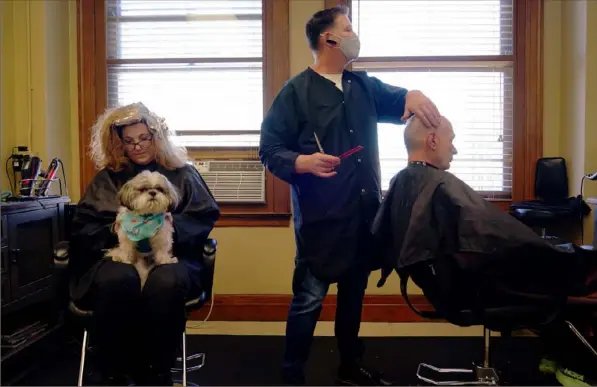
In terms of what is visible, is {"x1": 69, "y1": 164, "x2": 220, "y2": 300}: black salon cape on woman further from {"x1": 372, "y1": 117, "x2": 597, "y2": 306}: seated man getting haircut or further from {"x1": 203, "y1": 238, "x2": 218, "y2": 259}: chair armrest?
{"x1": 372, "y1": 117, "x2": 597, "y2": 306}: seated man getting haircut

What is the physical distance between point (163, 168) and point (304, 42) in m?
1.23

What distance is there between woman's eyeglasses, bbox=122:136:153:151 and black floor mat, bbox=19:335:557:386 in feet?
3.24

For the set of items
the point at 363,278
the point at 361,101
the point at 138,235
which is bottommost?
the point at 363,278

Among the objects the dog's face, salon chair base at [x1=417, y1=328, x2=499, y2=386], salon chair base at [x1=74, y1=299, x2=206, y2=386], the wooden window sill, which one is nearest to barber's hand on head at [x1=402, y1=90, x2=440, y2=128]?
salon chair base at [x1=417, y1=328, x2=499, y2=386]

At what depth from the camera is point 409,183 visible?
1.81 m

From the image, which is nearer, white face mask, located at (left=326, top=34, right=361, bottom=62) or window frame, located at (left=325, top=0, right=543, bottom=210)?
white face mask, located at (left=326, top=34, right=361, bottom=62)

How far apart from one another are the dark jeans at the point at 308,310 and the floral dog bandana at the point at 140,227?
560 millimetres

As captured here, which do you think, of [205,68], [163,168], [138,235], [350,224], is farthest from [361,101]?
[205,68]

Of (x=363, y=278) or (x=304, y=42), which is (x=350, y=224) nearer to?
(x=363, y=278)

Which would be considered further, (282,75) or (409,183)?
(282,75)

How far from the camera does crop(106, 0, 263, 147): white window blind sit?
9.81 feet

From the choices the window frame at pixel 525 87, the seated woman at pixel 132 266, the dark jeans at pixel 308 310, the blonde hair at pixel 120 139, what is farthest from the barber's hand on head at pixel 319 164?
the window frame at pixel 525 87

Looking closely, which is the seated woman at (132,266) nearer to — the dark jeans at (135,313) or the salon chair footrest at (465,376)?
the dark jeans at (135,313)

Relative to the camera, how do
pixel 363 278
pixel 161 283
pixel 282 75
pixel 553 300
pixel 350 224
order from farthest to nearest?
pixel 282 75 → pixel 363 278 → pixel 350 224 → pixel 161 283 → pixel 553 300
